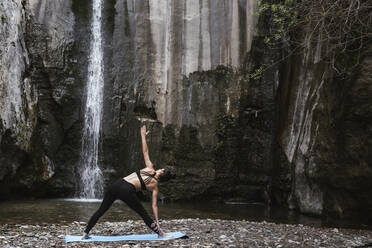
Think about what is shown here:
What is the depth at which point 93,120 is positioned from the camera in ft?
47.0

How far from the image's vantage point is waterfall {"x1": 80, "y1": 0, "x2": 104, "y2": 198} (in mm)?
13938

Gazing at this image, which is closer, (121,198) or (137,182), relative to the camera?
(121,198)

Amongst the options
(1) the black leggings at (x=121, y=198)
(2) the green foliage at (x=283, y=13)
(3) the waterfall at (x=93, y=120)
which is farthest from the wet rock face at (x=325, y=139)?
(3) the waterfall at (x=93, y=120)

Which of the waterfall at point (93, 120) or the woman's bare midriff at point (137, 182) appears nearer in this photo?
the woman's bare midriff at point (137, 182)

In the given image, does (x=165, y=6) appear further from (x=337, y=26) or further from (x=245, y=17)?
(x=337, y=26)

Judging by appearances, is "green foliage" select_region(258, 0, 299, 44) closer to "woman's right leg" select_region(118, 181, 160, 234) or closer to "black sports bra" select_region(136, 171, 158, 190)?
"black sports bra" select_region(136, 171, 158, 190)

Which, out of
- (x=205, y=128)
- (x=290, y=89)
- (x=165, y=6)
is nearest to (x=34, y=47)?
(x=165, y=6)

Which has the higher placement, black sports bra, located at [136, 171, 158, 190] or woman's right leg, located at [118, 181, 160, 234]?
black sports bra, located at [136, 171, 158, 190]

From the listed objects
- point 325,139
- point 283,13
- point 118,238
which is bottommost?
point 118,238

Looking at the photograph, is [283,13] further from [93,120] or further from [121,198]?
[93,120]

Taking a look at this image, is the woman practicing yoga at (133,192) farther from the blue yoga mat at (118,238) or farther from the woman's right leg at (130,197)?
the blue yoga mat at (118,238)

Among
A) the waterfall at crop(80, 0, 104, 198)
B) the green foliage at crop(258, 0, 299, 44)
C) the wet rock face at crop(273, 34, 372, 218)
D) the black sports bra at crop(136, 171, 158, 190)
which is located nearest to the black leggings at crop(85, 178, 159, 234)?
the black sports bra at crop(136, 171, 158, 190)

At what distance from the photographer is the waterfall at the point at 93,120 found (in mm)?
13938

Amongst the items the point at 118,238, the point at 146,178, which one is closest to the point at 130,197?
the point at 146,178
